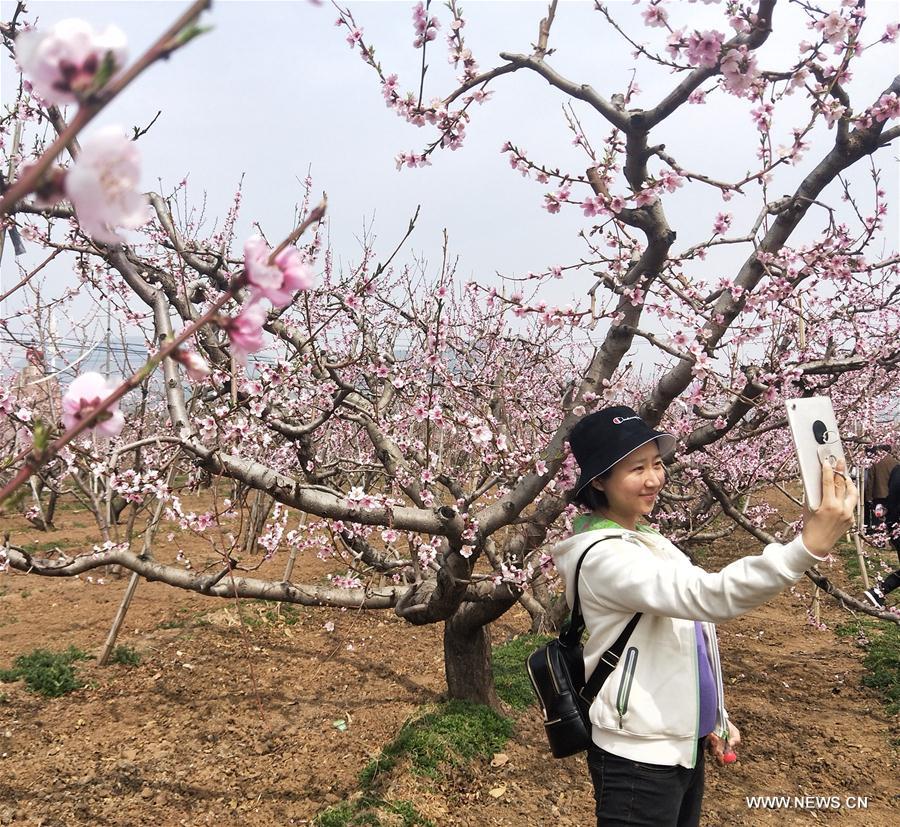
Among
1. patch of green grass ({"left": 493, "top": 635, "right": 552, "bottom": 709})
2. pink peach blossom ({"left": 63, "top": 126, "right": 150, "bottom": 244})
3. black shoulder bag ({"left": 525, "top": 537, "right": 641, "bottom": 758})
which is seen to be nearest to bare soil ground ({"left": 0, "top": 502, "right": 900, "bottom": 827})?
patch of green grass ({"left": 493, "top": 635, "right": 552, "bottom": 709})

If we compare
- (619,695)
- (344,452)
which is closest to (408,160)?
(619,695)

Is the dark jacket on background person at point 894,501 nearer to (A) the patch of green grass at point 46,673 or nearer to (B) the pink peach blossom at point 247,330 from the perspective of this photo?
(B) the pink peach blossom at point 247,330

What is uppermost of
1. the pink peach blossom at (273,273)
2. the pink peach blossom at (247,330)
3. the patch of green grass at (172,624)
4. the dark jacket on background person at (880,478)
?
the dark jacket on background person at (880,478)

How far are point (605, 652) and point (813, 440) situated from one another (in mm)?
851

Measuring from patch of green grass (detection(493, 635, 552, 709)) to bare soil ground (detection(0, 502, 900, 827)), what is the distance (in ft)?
0.72

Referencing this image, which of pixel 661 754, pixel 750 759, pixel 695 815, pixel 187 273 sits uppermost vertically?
pixel 187 273

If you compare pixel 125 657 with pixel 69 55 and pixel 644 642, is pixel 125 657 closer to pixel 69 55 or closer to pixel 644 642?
pixel 644 642

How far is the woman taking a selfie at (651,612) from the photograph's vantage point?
1.55 metres

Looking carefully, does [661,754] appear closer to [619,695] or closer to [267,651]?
[619,695]

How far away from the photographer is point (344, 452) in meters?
10.2

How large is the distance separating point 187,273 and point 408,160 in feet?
10.9

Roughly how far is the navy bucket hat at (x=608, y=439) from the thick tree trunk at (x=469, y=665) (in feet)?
8.48

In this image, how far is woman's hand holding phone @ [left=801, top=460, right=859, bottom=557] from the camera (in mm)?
1479

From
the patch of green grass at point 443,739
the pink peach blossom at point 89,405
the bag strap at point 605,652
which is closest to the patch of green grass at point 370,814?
the patch of green grass at point 443,739
